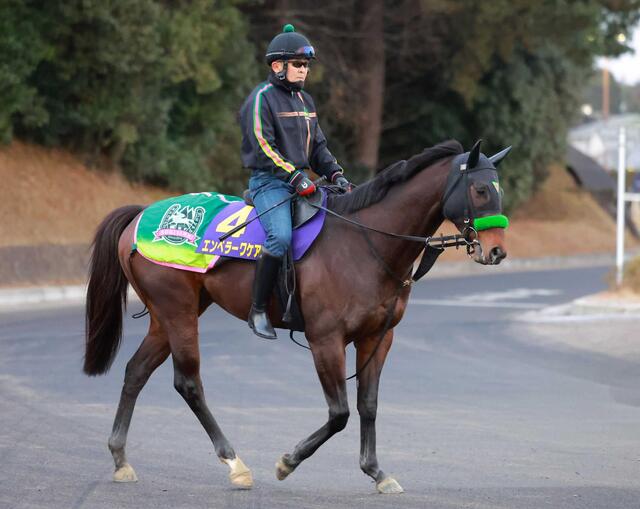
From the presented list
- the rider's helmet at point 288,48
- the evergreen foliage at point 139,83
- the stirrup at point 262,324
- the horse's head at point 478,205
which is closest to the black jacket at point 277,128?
the rider's helmet at point 288,48

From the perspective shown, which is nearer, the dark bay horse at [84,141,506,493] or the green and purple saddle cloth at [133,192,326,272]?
the dark bay horse at [84,141,506,493]

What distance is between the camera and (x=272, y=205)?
8172 millimetres

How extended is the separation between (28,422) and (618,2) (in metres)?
31.4

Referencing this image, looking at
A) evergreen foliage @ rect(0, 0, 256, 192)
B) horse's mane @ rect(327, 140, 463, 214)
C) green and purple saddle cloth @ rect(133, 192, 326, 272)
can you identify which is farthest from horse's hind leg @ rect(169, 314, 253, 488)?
evergreen foliage @ rect(0, 0, 256, 192)

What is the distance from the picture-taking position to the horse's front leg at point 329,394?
7750 mm

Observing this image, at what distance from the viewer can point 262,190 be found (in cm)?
833

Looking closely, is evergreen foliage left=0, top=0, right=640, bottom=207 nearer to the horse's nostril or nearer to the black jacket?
the black jacket

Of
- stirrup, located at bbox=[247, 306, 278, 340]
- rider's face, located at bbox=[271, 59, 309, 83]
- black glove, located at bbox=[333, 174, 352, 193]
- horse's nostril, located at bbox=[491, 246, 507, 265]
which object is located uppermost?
A: rider's face, located at bbox=[271, 59, 309, 83]

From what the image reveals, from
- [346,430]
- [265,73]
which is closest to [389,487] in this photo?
[346,430]

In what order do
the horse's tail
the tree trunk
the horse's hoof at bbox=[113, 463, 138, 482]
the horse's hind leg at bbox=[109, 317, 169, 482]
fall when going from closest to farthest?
the horse's hoof at bbox=[113, 463, 138, 482] → the horse's hind leg at bbox=[109, 317, 169, 482] → the horse's tail → the tree trunk

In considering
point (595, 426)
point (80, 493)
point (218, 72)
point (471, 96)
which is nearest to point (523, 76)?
point (471, 96)

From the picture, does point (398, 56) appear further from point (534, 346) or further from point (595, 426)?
point (595, 426)

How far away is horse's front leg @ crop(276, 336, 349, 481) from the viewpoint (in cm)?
775

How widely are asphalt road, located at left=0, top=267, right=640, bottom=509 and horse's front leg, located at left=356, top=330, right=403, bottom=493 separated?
0.17 metres
